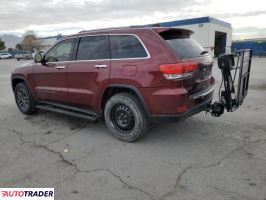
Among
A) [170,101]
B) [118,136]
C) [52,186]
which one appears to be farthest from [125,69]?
[52,186]

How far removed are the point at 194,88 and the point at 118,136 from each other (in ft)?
5.05

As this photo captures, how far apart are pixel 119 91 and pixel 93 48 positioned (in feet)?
3.19

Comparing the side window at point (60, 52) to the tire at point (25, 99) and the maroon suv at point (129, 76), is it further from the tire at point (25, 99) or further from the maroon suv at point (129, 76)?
the tire at point (25, 99)

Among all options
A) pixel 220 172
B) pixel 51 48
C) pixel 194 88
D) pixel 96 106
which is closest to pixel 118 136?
pixel 96 106

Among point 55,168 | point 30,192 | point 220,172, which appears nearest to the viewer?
point 30,192

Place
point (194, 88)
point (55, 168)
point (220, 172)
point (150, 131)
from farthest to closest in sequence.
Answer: point (150, 131)
point (194, 88)
point (55, 168)
point (220, 172)

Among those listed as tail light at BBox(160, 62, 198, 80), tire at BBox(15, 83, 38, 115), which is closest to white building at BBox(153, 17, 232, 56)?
tire at BBox(15, 83, 38, 115)

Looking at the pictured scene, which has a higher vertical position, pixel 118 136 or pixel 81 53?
pixel 81 53

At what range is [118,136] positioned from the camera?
4656 millimetres

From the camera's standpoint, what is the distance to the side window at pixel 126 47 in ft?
13.7

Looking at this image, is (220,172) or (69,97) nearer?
(220,172)

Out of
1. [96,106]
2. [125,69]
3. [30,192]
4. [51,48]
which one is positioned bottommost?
[30,192]

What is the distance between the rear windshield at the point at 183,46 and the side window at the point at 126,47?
1.39 ft

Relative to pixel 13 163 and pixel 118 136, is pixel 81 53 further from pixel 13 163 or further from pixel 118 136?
pixel 13 163
